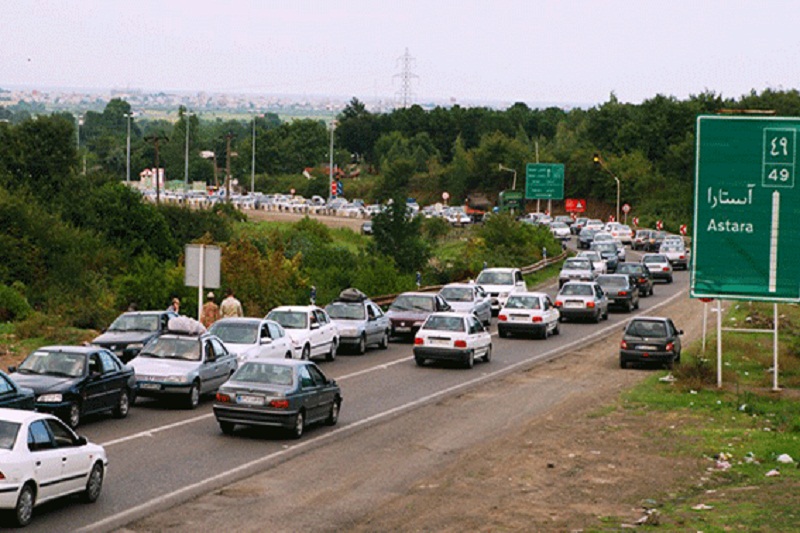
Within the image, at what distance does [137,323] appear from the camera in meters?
32.9

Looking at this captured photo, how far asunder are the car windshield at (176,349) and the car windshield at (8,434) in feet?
38.6

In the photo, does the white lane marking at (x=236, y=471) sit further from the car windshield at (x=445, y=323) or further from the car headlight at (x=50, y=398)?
the car headlight at (x=50, y=398)

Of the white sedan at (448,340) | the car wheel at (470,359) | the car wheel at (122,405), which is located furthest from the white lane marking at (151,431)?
the car wheel at (470,359)

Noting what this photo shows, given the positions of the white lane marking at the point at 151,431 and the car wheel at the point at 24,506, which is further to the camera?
the white lane marking at the point at 151,431

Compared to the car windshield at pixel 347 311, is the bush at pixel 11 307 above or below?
below

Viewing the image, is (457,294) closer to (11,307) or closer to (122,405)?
(11,307)

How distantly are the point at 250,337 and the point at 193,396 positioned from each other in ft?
15.3

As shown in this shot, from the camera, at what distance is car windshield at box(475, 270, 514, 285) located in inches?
2138

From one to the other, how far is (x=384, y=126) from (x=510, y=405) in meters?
167

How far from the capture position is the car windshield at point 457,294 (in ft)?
157

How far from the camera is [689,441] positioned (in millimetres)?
24938

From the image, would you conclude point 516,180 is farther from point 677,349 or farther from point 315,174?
point 677,349

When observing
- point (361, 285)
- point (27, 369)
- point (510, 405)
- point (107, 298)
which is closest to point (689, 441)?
point (510, 405)

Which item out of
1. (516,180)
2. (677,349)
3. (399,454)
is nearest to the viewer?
(399,454)
